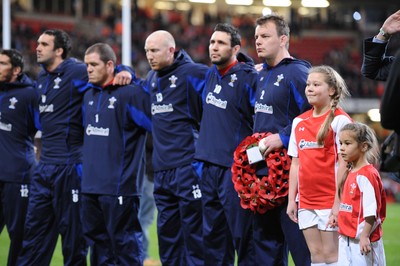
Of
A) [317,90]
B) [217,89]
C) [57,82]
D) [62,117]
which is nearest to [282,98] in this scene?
[317,90]

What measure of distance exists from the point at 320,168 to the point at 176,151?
180cm

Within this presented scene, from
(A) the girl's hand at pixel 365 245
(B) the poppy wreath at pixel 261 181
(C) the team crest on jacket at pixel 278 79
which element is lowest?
(A) the girl's hand at pixel 365 245

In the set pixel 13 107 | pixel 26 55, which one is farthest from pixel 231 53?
pixel 26 55

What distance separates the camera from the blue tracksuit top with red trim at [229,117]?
7652mm

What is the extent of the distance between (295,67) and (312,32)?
37.7 m

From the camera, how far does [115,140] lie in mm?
8375

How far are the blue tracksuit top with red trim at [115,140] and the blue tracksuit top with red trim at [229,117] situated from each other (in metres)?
0.92

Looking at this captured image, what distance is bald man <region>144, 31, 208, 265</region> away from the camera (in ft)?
26.3

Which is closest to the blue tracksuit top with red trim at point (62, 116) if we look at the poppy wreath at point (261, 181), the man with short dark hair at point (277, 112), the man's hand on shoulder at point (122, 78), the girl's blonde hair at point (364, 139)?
the man's hand on shoulder at point (122, 78)

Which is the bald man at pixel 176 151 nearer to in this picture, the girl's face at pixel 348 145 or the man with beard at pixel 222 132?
the man with beard at pixel 222 132

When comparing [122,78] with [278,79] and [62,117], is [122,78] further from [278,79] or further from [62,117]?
[278,79]

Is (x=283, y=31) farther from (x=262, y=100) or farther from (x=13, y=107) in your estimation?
(x=13, y=107)

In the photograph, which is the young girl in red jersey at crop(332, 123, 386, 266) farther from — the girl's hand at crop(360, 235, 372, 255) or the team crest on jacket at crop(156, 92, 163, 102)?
the team crest on jacket at crop(156, 92, 163, 102)

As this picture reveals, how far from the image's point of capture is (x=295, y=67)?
23.6 ft
